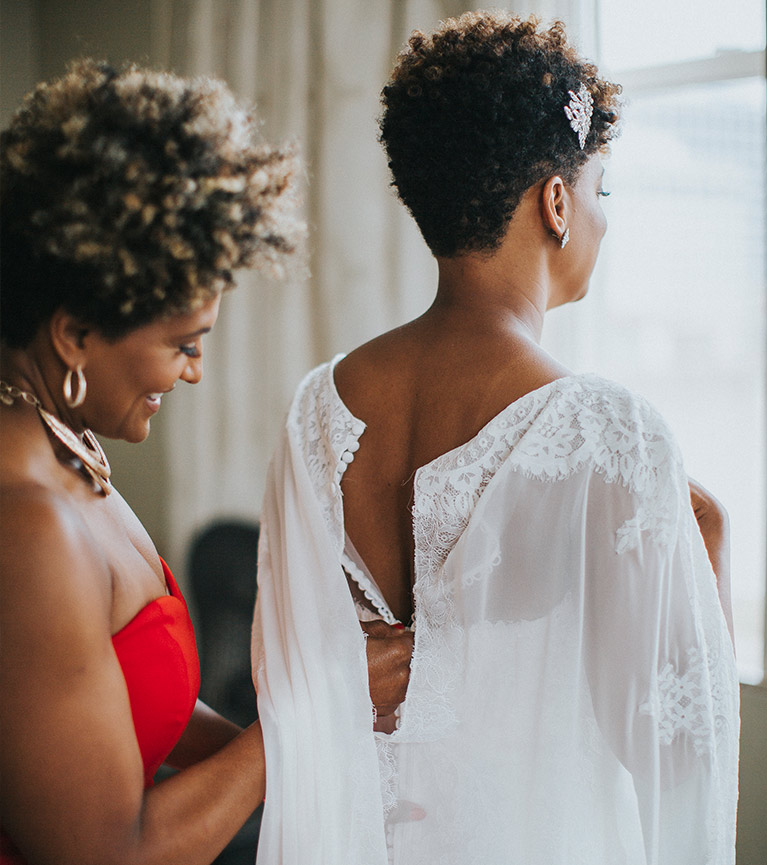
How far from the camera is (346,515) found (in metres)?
1.09

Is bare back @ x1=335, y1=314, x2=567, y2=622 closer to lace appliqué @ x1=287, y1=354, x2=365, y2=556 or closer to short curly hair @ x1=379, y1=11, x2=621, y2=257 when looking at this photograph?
lace appliqué @ x1=287, y1=354, x2=365, y2=556

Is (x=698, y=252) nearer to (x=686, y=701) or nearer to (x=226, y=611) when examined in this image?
(x=686, y=701)

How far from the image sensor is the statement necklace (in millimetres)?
828

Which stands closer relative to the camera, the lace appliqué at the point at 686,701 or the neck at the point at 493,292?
the lace appliqué at the point at 686,701

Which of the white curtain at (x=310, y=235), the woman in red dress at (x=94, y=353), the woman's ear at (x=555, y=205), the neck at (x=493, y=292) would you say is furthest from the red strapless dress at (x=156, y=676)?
the white curtain at (x=310, y=235)

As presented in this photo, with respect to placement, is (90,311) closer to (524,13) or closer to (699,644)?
(699,644)

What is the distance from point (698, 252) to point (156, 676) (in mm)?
1790

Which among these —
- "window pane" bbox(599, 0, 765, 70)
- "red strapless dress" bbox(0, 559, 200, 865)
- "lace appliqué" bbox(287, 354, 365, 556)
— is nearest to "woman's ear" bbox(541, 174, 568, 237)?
"lace appliqué" bbox(287, 354, 365, 556)

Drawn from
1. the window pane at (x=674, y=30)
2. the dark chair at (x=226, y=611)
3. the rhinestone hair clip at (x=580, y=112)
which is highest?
the window pane at (x=674, y=30)

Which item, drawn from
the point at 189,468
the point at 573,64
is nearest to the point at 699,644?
the point at 573,64

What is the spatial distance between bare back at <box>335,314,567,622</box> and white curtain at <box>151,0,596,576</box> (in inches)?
50.0

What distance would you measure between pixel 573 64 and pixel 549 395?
45 centimetres

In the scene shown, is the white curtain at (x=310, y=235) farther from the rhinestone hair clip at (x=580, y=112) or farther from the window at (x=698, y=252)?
the rhinestone hair clip at (x=580, y=112)

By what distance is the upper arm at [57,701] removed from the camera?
2.32 ft
